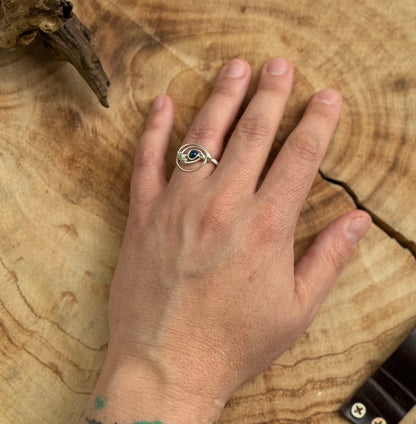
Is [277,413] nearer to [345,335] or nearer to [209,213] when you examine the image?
[345,335]

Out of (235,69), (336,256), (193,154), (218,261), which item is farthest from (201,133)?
(336,256)

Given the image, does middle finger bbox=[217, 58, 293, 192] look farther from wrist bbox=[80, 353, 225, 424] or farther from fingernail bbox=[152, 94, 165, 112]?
wrist bbox=[80, 353, 225, 424]

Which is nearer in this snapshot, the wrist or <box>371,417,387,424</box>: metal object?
the wrist

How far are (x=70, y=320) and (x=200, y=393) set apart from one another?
1.05ft

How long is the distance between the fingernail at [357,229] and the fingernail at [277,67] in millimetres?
352

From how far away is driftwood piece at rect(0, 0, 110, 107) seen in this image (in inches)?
44.4

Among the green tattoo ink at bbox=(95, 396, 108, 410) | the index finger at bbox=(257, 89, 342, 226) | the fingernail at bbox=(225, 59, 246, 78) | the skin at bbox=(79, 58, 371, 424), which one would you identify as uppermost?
the fingernail at bbox=(225, 59, 246, 78)

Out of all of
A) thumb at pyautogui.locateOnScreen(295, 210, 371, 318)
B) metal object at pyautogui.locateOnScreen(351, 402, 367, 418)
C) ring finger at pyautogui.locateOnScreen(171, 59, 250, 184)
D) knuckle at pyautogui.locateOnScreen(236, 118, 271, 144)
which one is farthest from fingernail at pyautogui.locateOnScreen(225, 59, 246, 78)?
metal object at pyautogui.locateOnScreen(351, 402, 367, 418)

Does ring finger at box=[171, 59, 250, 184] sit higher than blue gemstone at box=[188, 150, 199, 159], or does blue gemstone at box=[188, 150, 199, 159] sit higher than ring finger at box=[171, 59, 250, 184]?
ring finger at box=[171, 59, 250, 184]

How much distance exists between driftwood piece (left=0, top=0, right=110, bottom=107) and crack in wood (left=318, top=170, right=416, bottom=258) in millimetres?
519

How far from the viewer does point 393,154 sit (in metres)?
1.24

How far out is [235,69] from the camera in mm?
1248

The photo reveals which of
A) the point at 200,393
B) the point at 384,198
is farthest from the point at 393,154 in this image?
the point at 200,393

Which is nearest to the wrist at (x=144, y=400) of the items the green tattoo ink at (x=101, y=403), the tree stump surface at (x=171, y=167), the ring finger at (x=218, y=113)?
the green tattoo ink at (x=101, y=403)
